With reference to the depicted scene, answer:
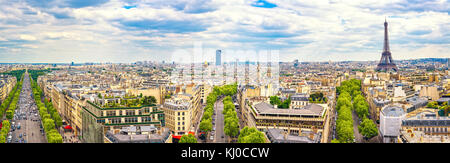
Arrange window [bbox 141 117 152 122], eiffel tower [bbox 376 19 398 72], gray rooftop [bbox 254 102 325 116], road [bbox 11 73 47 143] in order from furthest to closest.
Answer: eiffel tower [bbox 376 19 398 72] < road [bbox 11 73 47 143] < window [bbox 141 117 152 122] < gray rooftop [bbox 254 102 325 116]

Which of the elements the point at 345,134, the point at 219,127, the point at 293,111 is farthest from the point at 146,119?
the point at 345,134

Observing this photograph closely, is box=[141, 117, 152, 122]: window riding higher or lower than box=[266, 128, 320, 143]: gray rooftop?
higher

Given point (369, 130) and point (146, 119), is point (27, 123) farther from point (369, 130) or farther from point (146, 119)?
Result: point (369, 130)

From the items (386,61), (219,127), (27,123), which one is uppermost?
(386,61)

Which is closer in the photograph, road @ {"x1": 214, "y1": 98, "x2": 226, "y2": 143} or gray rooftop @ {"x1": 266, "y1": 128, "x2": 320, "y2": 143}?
gray rooftop @ {"x1": 266, "y1": 128, "x2": 320, "y2": 143}

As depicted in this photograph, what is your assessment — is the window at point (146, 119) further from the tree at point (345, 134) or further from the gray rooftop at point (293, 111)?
the tree at point (345, 134)

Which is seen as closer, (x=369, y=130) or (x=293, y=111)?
(x=293, y=111)

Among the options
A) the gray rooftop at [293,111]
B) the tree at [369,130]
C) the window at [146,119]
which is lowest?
the tree at [369,130]

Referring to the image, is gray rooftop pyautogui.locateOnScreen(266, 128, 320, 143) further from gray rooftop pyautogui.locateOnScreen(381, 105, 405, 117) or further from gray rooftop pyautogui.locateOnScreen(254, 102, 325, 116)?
gray rooftop pyautogui.locateOnScreen(381, 105, 405, 117)

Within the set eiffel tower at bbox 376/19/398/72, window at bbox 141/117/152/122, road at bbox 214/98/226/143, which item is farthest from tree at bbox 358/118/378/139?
eiffel tower at bbox 376/19/398/72

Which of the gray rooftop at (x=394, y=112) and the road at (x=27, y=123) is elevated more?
the gray rooftop at (x=394, y=112)

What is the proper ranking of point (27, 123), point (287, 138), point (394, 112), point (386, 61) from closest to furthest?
1. point (287, 138)
2. point (394, 112)
3. point (27, 123)
4. point (386, 61)

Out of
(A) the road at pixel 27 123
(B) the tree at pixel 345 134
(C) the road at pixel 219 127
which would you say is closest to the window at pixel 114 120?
(C) the road at pixel 219 127

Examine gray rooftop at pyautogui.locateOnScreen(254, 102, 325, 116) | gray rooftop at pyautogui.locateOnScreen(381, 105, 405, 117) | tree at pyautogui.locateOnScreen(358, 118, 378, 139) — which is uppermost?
gray rooftop at pyautogui.locateOnScreen(254, 102, 325, 116)
